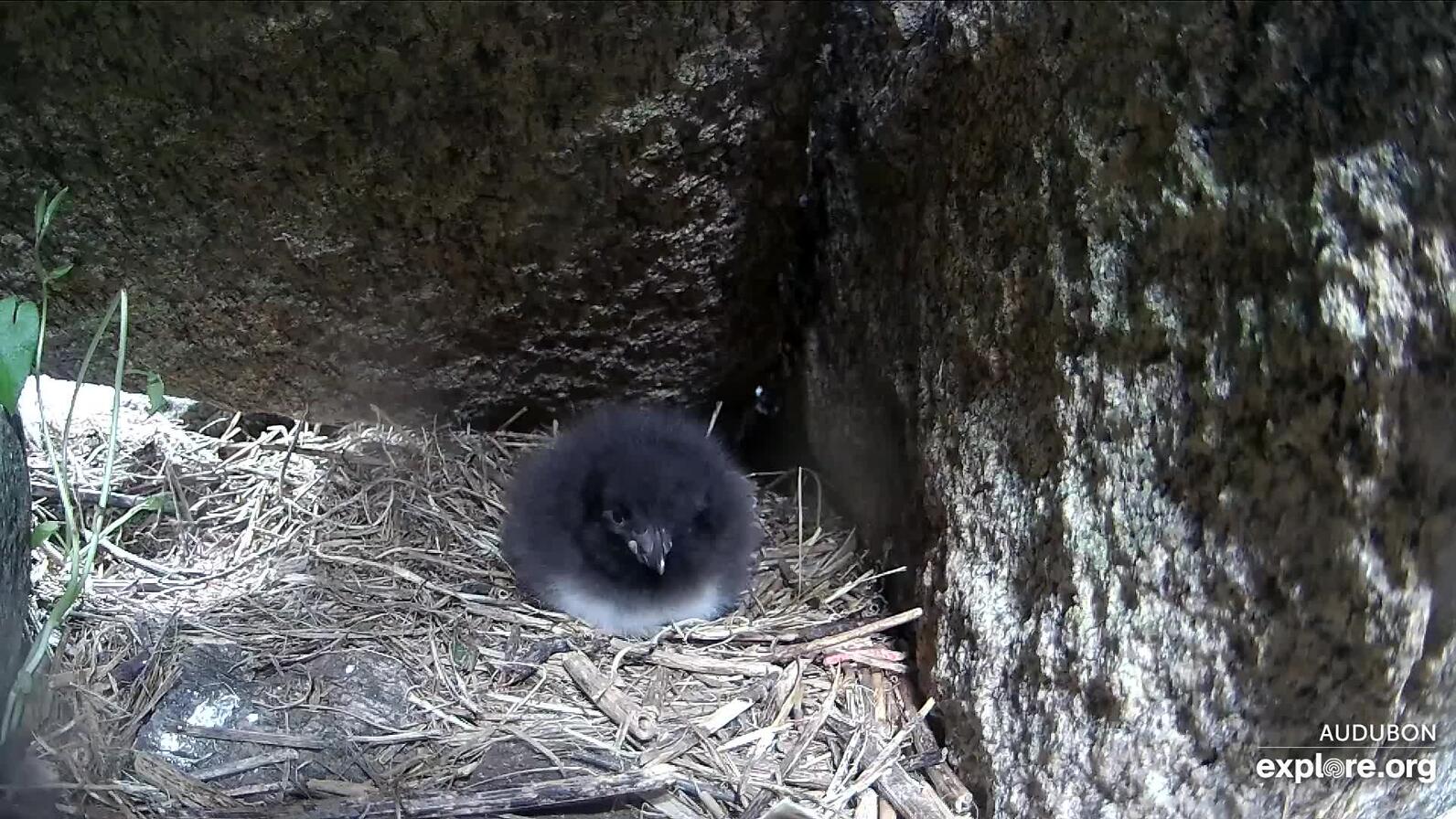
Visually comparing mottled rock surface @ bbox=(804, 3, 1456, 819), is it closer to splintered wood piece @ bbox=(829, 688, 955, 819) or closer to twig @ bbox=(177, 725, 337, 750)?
splintered wood piece @ bbox=(829, 688, 955, 819)

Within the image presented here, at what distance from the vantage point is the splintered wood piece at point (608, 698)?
170 cm

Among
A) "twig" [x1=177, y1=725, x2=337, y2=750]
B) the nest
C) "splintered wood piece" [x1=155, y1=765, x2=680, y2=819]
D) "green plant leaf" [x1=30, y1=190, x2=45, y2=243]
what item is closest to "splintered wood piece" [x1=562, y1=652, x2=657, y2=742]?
the nest

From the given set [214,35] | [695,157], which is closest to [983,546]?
[695,157]

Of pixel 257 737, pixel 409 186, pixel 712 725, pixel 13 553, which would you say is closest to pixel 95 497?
pixel 13 553

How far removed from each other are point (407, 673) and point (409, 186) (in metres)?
0.94

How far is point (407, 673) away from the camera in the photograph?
5.84ft

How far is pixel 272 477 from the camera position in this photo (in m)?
2.33

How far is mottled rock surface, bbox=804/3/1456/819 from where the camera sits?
0.98 meters

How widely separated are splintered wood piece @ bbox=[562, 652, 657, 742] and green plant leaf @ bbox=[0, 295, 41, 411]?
1017mm

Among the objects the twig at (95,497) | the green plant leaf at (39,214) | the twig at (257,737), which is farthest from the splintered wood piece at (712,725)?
the green plant leaf at (39,214)

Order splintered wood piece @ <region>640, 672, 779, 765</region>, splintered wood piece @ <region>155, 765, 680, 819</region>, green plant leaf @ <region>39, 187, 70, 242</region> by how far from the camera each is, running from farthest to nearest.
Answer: green plant leaf @ <region>39, 187, 70, 242</region>
splintered wood piece @ <region>640, 672, 779, 765</region>
splintered wood piece @ <region>155, 765, 680, 819</region>

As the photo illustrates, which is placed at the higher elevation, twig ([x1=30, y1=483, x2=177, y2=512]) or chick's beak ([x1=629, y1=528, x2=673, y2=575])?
twig ([x1=30, y1=483, x2=177, y2=512])

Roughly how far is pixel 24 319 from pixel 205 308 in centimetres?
53

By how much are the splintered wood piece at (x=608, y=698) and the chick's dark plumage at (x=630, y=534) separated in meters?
0.18
